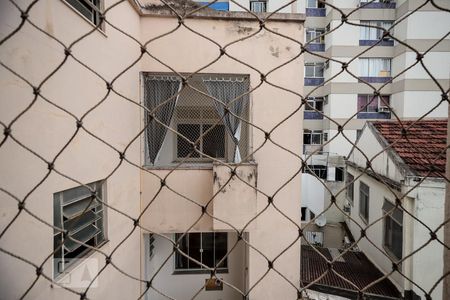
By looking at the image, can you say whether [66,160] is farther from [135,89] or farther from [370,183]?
[370,183]

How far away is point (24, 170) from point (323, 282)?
342 cm

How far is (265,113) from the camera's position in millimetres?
3080

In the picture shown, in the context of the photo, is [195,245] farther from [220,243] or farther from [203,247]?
[220,243]

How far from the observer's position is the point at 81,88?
188 cm

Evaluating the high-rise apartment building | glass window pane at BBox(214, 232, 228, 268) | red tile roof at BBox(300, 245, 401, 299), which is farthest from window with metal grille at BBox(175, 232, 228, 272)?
the high-rise apartment building

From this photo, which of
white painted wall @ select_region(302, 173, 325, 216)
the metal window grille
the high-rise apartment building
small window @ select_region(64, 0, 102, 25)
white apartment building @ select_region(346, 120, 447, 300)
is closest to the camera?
the metal window grille

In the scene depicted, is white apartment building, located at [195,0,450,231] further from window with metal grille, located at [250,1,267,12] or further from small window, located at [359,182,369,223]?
small window, located at [359,182,369,223]

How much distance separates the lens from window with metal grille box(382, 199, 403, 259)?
3.15 m

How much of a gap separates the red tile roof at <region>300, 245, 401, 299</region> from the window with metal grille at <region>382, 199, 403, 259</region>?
424mm

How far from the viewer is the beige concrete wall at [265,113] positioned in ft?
10.0

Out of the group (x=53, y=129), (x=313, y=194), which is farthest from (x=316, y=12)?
(x=53, y=129)

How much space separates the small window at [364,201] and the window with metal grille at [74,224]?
411cm

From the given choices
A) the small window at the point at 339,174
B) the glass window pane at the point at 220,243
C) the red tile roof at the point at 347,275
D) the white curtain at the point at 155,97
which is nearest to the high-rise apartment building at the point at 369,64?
the small window at the point at 339,174

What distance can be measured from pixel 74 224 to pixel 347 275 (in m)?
3.54
